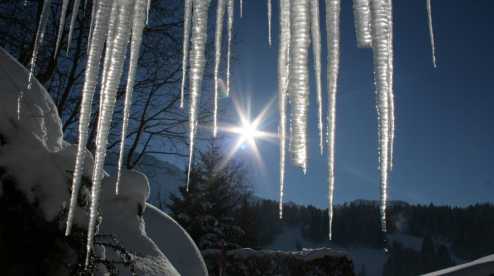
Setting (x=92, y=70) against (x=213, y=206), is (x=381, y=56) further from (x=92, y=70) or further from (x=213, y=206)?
(x=213, y=206)

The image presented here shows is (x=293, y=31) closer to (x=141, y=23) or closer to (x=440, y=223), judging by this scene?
(x=141, y=23)

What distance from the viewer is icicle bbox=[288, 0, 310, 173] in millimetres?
750

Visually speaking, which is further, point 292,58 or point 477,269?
point 477,269

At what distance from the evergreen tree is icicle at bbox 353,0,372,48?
16170 millimetres

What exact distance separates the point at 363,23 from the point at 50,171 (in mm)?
2977

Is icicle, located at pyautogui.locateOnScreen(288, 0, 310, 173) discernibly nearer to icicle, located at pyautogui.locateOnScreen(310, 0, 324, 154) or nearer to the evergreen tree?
icicle, located at pyautogui.locateOnScreen(310, 0, 324, 154)

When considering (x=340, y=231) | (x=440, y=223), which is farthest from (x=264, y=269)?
(x=440, y=223)

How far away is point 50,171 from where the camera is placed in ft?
9.18

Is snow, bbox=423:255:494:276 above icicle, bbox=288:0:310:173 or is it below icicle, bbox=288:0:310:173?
below

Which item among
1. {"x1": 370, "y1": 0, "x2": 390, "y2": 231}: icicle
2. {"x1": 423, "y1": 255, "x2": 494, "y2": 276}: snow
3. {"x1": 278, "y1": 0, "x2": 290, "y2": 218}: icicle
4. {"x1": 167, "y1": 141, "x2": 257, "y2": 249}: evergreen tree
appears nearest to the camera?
{"x1": 370, "y1": 0, "x2": 390, "y2": 231}: icicle

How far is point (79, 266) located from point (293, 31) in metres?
2.71

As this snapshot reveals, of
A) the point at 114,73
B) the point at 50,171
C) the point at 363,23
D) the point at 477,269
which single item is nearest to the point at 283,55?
the point at 363,23

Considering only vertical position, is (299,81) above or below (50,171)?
above

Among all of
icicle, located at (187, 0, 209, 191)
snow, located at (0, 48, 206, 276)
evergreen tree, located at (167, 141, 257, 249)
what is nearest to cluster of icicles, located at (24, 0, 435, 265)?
icicle, located at (187, 0, 209, 191)
